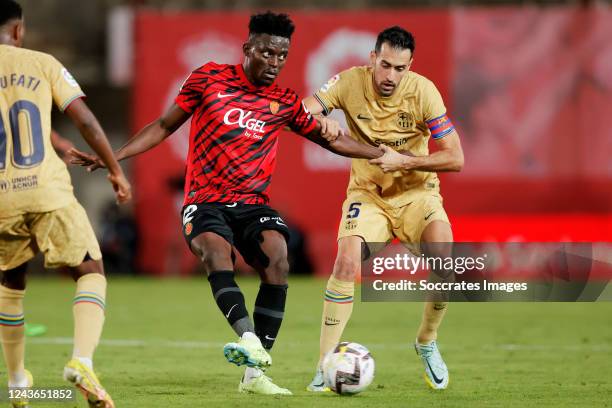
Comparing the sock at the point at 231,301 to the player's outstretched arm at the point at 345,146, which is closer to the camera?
the sock at the point at 231,301

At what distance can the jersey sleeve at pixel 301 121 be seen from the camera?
765cm

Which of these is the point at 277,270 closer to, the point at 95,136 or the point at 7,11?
the point at 95,136

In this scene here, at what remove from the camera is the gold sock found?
6406 mm

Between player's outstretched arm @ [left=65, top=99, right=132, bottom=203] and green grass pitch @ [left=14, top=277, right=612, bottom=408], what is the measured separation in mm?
1354

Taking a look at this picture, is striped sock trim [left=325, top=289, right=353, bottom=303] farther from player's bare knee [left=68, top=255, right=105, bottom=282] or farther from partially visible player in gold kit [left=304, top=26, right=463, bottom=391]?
player's bare knee [left=68, top=255, right=105, bottom=282]

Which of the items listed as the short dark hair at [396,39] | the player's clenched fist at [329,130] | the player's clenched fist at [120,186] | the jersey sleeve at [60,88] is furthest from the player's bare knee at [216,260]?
the short dark hair at [396,39]

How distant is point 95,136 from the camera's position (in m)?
6.18

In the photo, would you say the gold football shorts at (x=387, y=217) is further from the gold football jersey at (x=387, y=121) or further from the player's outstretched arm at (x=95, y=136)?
the player's outstretched arm at (x=95, y=136)

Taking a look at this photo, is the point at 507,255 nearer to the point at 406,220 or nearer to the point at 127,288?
the point at 127,288

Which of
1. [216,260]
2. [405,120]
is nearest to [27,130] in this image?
[216,260]

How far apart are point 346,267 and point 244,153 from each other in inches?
41.4

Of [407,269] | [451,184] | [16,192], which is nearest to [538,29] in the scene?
[451,184]

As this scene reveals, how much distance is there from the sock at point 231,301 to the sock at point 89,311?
99 cm

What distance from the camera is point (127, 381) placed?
25.7 ft
